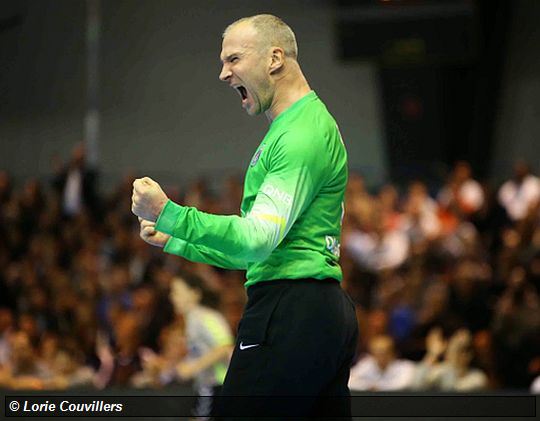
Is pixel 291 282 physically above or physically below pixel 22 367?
above

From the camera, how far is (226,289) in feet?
34.0

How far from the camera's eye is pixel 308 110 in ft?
12.6

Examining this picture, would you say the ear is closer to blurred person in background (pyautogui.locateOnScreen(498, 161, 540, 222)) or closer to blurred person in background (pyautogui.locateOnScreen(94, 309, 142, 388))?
blurred person in background (pyautogui.locateOnScreen(94, 309, 142, 388))

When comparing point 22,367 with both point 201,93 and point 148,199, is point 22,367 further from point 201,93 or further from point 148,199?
point 148,199

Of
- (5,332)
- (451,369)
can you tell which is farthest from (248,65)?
(5,332)

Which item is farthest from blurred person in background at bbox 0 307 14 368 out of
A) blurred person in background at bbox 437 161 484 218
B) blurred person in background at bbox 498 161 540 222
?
blurred person in background at bbox 498 161 540 222

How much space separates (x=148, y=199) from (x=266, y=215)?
0.37m

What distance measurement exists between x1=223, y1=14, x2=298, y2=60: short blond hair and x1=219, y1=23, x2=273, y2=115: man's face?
23mm

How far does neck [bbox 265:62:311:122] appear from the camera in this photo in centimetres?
390

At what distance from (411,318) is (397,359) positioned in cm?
95

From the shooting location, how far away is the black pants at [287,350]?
12.0ft

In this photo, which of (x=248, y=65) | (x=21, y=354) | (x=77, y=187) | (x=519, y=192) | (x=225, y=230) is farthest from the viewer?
(x=77, y=187)

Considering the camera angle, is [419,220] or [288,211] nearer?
[288,211]

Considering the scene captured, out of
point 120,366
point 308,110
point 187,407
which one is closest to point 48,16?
point 120,366
